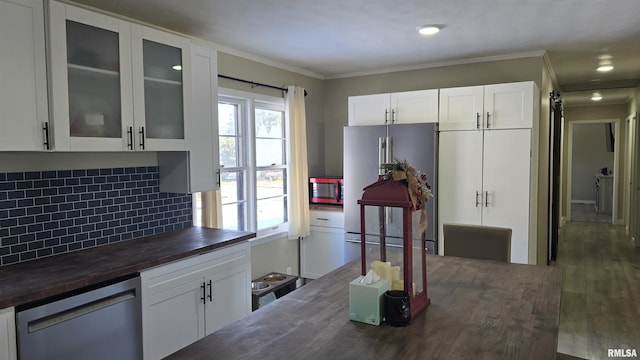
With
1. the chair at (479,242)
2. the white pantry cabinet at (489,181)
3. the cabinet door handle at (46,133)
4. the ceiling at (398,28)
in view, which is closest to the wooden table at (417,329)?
the chair at (479,242)

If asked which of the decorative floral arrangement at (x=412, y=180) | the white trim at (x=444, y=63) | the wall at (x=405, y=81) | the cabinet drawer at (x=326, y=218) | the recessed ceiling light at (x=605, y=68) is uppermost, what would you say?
the recessed ceiling light at (x=605, y=68)

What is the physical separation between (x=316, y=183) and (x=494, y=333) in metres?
3.57

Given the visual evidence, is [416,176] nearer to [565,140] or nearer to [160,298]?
[160,298]

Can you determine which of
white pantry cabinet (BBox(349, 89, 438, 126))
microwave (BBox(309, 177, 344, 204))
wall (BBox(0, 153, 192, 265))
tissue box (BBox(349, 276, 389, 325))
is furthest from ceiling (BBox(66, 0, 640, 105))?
tissue box (BBox(349, 276, 389, 325))

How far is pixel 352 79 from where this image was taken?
16.9 ft

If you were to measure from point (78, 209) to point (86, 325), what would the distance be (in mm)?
902

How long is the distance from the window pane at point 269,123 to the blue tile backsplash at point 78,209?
1267 millimetres

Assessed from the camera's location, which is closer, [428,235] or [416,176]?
[416,176]

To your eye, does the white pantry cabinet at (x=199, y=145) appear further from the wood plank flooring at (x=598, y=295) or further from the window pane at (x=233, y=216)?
the wood plank flooring at (x=598, y=295)

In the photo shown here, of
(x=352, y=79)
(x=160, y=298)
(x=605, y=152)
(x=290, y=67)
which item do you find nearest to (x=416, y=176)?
(x=160, y=298)

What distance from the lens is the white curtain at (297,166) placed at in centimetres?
451

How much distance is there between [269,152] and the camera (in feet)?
14.8

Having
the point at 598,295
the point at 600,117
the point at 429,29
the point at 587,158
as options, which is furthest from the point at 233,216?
the point at 587,158

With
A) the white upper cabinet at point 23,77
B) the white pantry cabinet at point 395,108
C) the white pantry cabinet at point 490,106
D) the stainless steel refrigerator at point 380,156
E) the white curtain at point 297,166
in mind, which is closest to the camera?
the white upper cabinet at point 23,77
